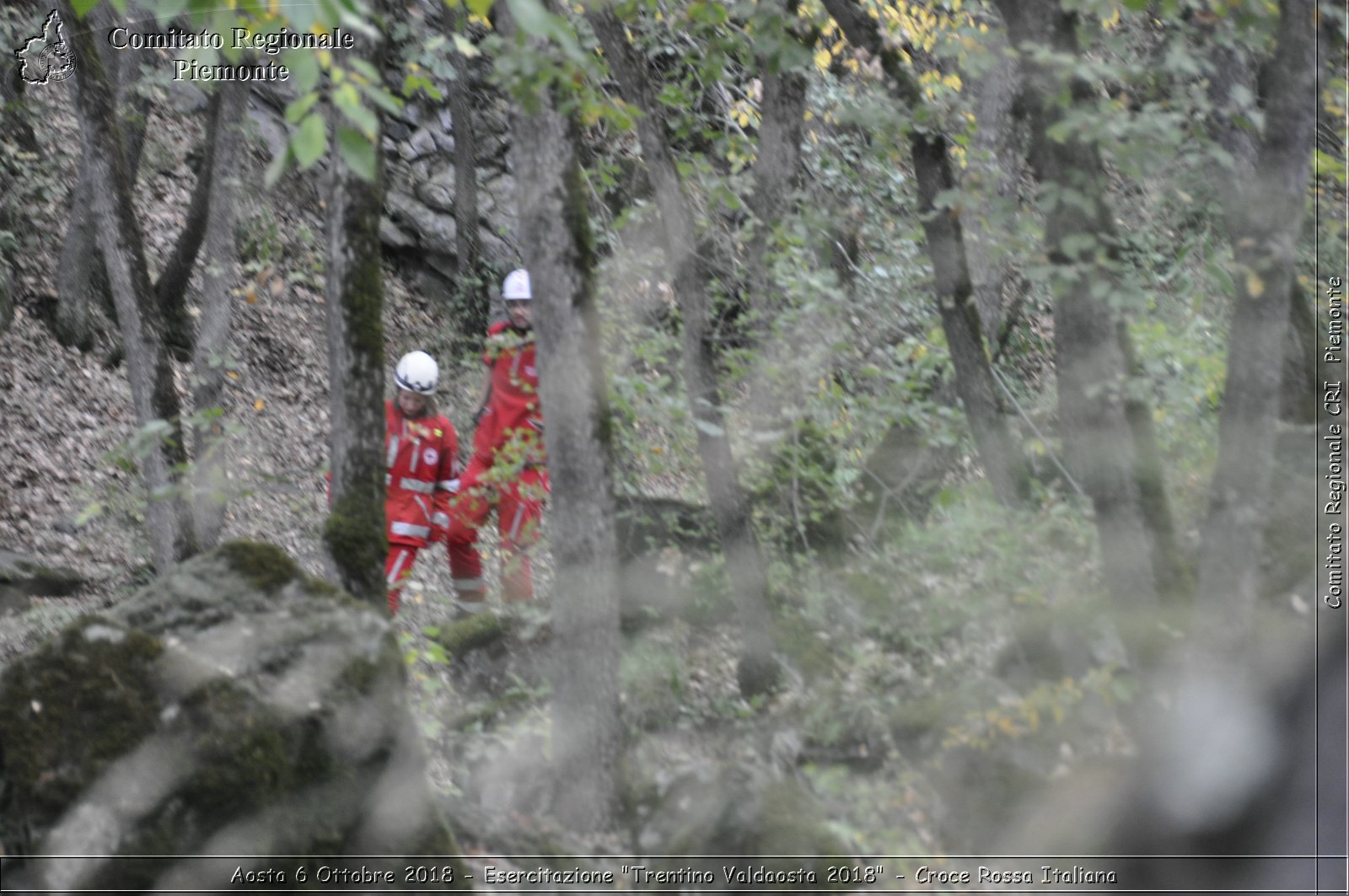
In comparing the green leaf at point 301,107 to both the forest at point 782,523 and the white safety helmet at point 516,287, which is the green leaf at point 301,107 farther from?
the white safety helmet at point 516,287

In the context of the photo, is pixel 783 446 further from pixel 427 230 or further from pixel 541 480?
pixel 427 230

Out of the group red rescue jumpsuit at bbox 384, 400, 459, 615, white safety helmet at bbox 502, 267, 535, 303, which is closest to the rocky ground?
red rescue jumpsuit at bbox 384, 400, 459, 615

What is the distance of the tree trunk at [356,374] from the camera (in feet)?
16.0

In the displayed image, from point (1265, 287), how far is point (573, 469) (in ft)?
10.2

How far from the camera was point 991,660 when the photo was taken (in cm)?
648

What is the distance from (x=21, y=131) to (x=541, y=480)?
30.3ft

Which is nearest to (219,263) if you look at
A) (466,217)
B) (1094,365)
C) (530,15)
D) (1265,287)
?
(466,217)

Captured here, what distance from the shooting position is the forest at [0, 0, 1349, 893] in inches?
148

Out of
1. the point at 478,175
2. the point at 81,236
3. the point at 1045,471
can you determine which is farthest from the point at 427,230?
the point at 1045,471

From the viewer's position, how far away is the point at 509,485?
7.08m

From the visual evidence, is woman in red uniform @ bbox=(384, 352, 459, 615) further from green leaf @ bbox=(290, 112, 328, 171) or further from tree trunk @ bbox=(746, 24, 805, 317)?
green leaf @ bbox=(290, 112, 328, 171)

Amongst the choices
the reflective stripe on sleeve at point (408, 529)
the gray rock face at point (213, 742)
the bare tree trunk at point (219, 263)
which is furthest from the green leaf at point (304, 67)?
the bare tree trunk at point (219, 263)

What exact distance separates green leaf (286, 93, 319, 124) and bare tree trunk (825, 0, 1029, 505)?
10.6 ft

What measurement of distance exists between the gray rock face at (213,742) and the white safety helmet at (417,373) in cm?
A: 330
